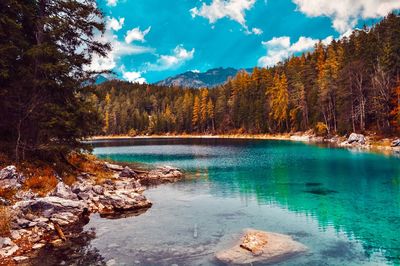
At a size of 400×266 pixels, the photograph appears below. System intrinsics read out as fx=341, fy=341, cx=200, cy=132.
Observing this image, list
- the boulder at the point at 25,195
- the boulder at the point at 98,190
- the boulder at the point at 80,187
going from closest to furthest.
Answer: the boulder at the point at 25,195, the boulder at the point at 80,187, the boulder at the point at 98,190

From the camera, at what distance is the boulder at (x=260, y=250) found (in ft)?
47.3

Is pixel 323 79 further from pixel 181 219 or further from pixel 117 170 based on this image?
pixel 181 219

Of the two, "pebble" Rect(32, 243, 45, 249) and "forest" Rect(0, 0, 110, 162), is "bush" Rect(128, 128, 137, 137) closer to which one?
"forest" Rect(0, 0, 110, 162)

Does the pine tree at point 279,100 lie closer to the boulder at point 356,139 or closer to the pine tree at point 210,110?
the pine tree at point 210,110

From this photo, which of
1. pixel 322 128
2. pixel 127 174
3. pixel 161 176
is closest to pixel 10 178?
pixel 127 174

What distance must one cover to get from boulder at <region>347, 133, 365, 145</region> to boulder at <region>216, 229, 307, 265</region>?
56968mm

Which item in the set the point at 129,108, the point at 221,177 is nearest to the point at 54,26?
the point at 221,177

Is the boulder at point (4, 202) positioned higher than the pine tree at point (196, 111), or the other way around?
the pine tree at point (196, 111)

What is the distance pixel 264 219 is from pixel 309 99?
270ft

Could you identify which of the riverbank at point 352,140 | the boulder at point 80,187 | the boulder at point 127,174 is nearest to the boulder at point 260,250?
the boulder at point 80,187

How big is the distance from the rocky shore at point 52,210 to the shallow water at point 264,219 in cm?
118

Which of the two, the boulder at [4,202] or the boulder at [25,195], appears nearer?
the boulder at [4,202]

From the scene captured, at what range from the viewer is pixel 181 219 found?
21625mm

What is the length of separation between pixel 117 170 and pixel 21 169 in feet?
52.9
